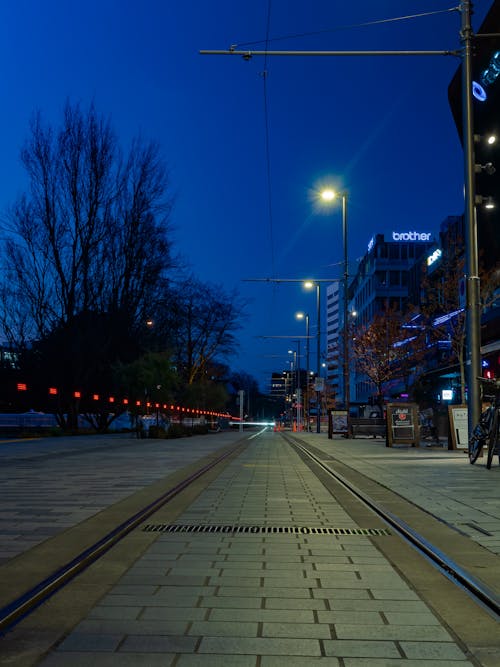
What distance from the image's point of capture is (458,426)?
20828 millimetres

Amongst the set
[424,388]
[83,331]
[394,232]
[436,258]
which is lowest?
[424,388]

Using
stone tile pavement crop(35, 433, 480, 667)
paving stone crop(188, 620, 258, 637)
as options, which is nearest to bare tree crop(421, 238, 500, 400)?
stone tile pavement crop(35, 433, 480, 667)

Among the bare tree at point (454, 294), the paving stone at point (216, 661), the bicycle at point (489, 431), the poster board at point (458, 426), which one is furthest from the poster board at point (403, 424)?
the paving stone at point (216, 661)

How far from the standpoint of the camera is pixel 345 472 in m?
14.8

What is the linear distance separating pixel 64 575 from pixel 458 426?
17060mm

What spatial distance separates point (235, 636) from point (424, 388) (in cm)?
3107

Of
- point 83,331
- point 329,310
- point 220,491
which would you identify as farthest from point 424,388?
point 329,310

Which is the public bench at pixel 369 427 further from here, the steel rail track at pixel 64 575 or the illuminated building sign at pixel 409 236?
the illuminated building sign at pixel 409 236

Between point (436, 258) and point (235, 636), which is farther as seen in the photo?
point (436, 258)

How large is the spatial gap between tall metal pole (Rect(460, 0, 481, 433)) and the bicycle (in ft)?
1.60

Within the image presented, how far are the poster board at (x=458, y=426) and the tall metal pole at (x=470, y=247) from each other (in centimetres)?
382

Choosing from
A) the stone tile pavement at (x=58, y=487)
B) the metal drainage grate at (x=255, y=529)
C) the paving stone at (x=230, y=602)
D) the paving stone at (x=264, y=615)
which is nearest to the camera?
the paving stone at (x=264, y=615)

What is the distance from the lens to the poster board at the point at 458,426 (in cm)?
2028

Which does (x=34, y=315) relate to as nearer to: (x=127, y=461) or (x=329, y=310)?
(x=127, y=461)
